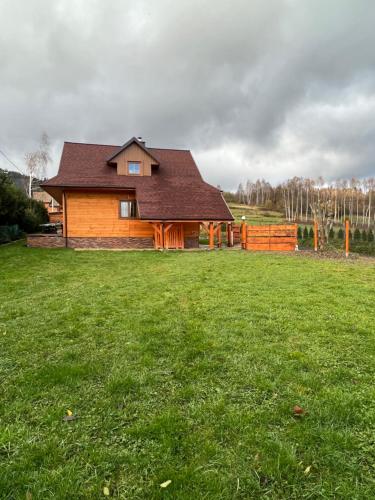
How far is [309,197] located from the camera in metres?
62.5

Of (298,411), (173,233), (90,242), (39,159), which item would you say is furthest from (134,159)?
(39,159)

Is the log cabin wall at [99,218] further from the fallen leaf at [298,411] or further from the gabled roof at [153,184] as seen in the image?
the fallen leaf at [298,411]

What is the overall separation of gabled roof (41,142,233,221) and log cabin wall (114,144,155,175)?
33cm

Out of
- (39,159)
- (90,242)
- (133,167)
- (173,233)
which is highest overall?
(39,159)

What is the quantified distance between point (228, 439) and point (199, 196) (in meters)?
16.5

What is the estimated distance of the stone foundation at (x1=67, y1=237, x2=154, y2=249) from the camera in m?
17.1

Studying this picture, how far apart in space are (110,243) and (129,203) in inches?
102

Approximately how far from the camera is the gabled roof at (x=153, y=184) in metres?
16.6

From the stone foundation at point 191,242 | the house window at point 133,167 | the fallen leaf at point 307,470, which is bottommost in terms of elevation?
the fallen leaf at point 307,470

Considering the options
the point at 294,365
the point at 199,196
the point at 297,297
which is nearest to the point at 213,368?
the point at 294,365

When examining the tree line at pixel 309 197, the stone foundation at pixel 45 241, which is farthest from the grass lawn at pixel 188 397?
the tree line at pixel 309 197

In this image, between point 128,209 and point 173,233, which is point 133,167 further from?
point 173,233

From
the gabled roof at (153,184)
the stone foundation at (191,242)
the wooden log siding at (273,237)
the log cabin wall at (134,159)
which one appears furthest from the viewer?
the log cabin wall at (134,159)

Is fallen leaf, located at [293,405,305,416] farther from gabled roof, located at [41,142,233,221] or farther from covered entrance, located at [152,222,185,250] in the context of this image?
covered entrance, located at [152,222,185,250]
